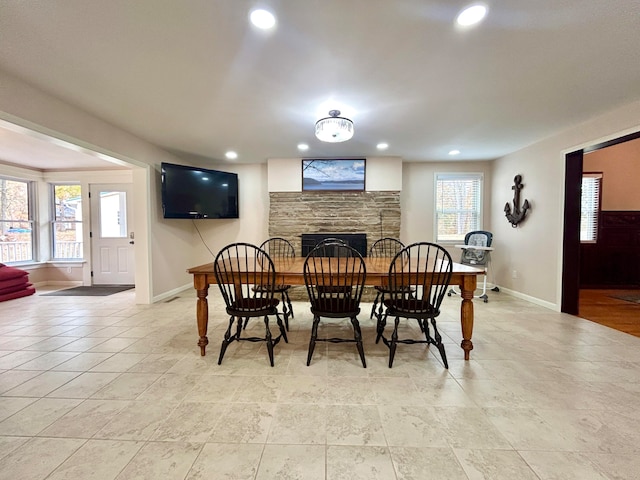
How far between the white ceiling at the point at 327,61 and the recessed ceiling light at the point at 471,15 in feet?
0.17

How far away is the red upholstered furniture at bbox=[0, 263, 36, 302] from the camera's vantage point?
4.06m

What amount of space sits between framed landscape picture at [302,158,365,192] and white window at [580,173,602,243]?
4007mm

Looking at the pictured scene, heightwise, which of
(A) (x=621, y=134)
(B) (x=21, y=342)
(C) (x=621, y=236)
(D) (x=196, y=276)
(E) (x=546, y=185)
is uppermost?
(A) (x=621, y=134)

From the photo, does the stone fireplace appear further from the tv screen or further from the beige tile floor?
the beige tile floor

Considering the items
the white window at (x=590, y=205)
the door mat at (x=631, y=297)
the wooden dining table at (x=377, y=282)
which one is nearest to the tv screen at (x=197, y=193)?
the wooden dining table at (x=377, y=282)

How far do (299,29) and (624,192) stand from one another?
249 inches

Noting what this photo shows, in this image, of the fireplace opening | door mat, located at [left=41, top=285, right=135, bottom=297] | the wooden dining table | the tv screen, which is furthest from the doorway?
door mat, located at [left=41, top=285, right=135, bottom=297]

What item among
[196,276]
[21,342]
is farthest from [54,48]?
[21,342]

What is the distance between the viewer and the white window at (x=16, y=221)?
15.8ft

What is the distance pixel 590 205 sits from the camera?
466 cm

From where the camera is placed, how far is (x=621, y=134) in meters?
2.75

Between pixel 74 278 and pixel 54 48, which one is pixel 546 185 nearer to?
pixel 54 48

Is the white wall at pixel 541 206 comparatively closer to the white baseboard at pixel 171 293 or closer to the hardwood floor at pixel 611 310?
the hardwood floor at pixel 611 310

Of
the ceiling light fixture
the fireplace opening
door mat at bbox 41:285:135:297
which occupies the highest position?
the ceiling light fixture
